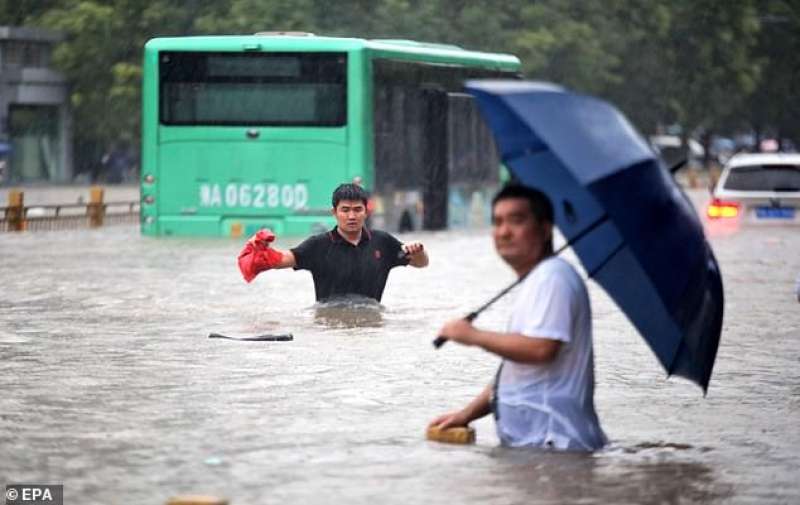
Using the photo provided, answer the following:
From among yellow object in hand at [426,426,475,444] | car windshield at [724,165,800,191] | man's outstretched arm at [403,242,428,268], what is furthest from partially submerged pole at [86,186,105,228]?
yellow object in hand at [426,426,475,444]

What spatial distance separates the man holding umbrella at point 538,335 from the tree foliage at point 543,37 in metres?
46.6

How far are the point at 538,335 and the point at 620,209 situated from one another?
626 millimetres

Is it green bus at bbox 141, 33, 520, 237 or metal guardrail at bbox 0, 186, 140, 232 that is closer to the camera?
green bus at bbox 141, 33, 520, 237

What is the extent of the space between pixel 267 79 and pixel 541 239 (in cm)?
2382

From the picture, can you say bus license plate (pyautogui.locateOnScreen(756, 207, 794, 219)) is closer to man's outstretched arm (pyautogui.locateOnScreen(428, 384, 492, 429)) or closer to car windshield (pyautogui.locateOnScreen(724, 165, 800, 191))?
car windshield (pyautogui.locateOnScreen(724, 165, 800, 191))

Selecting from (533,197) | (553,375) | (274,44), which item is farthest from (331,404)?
(274,44)

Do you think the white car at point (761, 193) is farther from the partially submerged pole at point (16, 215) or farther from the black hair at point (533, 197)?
the black hair at point (533, 197)

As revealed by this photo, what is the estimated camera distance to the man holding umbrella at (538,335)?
9.01 metres

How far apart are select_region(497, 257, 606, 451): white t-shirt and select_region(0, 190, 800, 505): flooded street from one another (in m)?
0.12

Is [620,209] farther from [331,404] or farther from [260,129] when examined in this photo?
[260,129]

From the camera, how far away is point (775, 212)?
111ft

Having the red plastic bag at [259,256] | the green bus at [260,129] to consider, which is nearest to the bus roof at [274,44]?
the green bus at [260,129]

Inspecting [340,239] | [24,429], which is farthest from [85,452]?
[340,239]

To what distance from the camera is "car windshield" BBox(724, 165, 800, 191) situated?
33.8 metres
